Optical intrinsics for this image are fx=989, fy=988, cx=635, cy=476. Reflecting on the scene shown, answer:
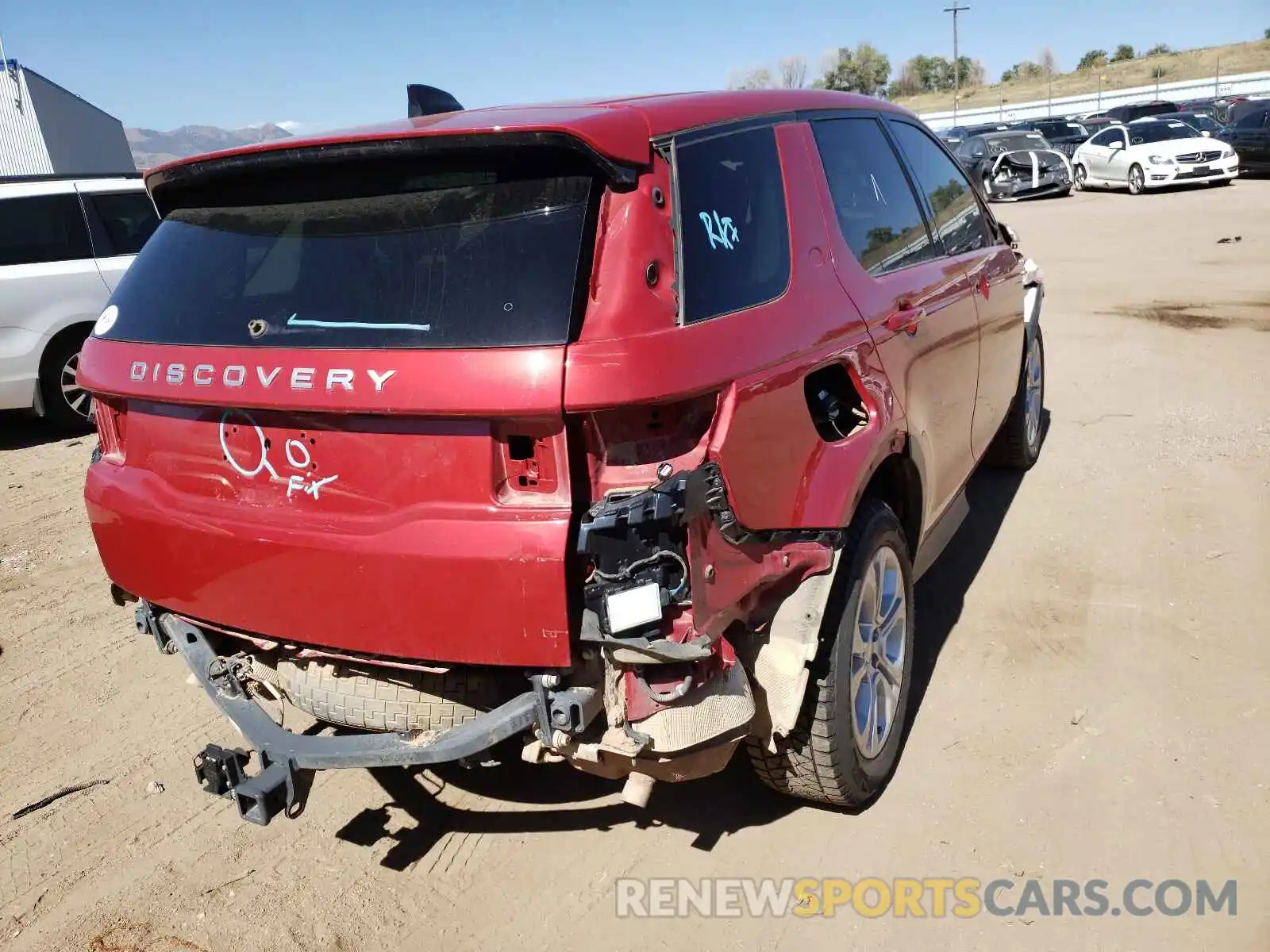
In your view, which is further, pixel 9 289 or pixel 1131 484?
pixel 9 289

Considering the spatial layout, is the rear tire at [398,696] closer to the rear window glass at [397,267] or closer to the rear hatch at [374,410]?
the rear hatch at [374,410]

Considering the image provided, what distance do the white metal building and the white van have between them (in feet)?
66.3

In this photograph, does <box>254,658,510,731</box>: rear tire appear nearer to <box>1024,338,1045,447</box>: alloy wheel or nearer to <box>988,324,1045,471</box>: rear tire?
<box>988,324,1045,471</box>: rear tire

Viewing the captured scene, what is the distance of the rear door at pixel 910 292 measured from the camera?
301 cm

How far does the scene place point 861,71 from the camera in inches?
3297

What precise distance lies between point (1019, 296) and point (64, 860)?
14.8 ft

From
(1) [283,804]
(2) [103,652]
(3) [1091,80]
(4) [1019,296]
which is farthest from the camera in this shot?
(3) [1091,80]

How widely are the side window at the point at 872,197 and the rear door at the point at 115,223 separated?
6.56 meters

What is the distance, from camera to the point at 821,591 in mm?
2523

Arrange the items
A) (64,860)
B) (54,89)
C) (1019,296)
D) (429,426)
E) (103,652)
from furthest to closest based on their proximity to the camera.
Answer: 1. (54,89)
2. (1019,296)
3. (103,652)
4. (64,860)
5. (429,426)

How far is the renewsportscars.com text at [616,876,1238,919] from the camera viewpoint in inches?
102

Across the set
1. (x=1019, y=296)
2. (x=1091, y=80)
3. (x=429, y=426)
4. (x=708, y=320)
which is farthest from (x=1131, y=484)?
(x=1091, y=80)

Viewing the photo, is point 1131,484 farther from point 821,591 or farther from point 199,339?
point 199,339

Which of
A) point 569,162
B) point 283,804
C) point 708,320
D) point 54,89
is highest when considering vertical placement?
point 54,89
